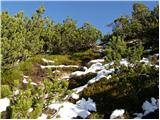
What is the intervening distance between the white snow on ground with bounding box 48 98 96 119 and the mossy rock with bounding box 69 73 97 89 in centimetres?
570

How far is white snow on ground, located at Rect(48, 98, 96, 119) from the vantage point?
45.5 ft

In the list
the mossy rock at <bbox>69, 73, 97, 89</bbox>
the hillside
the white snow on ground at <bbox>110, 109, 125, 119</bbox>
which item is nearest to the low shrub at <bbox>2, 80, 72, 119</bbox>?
the hillside

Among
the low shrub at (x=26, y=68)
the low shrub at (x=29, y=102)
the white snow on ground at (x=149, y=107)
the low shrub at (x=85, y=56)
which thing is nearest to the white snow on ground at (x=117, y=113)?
the white snow on ground at (x=149, y=107)

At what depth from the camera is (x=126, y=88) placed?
51.5ft

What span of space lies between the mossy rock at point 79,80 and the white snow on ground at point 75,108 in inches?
224

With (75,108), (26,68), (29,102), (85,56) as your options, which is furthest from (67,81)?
(85,56)

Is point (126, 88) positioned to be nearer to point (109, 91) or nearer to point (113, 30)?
point (109, 91)

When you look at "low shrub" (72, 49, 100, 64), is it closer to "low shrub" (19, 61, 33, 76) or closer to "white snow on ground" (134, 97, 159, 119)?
"low shrub" (19, 61, 33, 76)

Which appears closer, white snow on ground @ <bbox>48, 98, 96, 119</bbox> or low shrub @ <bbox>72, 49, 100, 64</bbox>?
white snow on ground @ <bbox>48, 98, 96, 119</bbox>

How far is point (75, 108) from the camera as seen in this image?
48.4ft

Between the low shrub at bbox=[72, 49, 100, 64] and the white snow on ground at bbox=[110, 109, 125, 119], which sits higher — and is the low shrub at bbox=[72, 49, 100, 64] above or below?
above

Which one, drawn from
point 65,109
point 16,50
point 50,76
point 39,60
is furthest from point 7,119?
point 39,60

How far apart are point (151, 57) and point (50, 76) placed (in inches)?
257

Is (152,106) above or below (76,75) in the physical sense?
below
